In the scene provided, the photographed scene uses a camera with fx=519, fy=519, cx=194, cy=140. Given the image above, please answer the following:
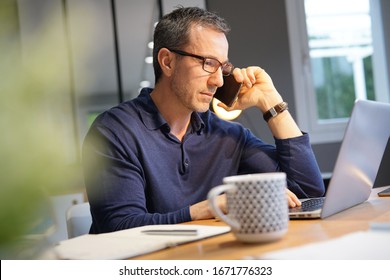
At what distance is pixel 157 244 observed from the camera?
2.40 feet

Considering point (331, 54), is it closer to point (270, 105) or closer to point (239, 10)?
point (239, 10)

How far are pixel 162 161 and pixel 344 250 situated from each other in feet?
2.63

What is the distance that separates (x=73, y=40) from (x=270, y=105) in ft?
6.41

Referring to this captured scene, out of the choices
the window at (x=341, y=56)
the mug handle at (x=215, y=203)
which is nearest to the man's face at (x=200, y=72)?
the mug handle at (x=215, y=203)

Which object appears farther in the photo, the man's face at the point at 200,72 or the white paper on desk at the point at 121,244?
the man's face at the point at 200,72

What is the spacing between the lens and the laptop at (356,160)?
924 millimetres

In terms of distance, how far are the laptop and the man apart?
32 cm

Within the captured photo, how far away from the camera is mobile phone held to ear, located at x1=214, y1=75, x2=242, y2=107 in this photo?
5.19ft

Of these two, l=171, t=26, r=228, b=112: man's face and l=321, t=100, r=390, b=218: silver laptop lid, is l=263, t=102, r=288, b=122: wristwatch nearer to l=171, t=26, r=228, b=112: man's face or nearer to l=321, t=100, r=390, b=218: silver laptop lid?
l=171, t=26, r=228, b=112: man's face

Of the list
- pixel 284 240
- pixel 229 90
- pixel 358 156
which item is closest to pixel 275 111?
pixel 229 90

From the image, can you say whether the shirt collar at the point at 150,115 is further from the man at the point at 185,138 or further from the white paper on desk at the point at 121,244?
the white paper on desk at the point at 121,244

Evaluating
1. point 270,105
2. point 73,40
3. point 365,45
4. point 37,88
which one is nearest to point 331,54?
point 365,45

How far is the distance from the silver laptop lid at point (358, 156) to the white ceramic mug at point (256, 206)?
0.23m

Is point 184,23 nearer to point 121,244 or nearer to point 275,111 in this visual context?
point 275,111
